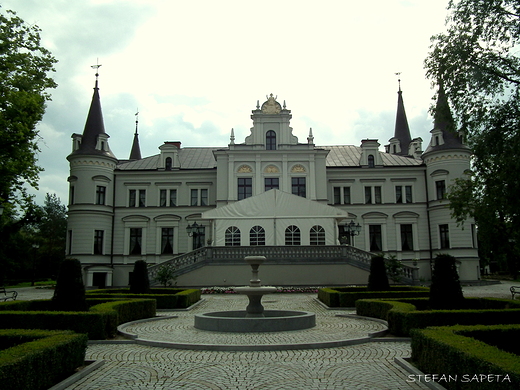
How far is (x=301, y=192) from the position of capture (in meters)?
37.8

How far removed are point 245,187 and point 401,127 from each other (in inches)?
884

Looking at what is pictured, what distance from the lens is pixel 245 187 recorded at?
3772cm

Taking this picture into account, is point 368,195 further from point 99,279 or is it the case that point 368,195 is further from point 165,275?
point 99,279

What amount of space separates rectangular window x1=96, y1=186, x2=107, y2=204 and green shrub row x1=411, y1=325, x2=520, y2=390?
34011 mm

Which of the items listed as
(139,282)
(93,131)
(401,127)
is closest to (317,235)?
(139,282)

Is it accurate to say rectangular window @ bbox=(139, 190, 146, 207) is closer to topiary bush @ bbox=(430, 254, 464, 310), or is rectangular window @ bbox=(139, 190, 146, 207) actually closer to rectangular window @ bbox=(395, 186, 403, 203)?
rectangular window @ bbox=(395, 186, 403, 203)

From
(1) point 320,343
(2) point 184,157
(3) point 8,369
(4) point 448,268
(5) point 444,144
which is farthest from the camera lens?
(2) point 184,157

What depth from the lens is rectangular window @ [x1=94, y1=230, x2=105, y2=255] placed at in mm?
37031

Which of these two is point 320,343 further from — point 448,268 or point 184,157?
point 184,157

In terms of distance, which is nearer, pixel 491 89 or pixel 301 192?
pixel 491 89

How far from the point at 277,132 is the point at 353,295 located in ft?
73.4

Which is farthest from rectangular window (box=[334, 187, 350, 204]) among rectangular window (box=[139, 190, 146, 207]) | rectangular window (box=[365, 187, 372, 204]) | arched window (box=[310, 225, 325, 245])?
rectangular window (box=[139, 190, 146, 207])

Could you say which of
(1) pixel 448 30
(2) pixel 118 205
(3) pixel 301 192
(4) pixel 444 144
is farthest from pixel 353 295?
(2) pixel 118 205

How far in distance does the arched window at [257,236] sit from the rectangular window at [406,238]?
1377cm
